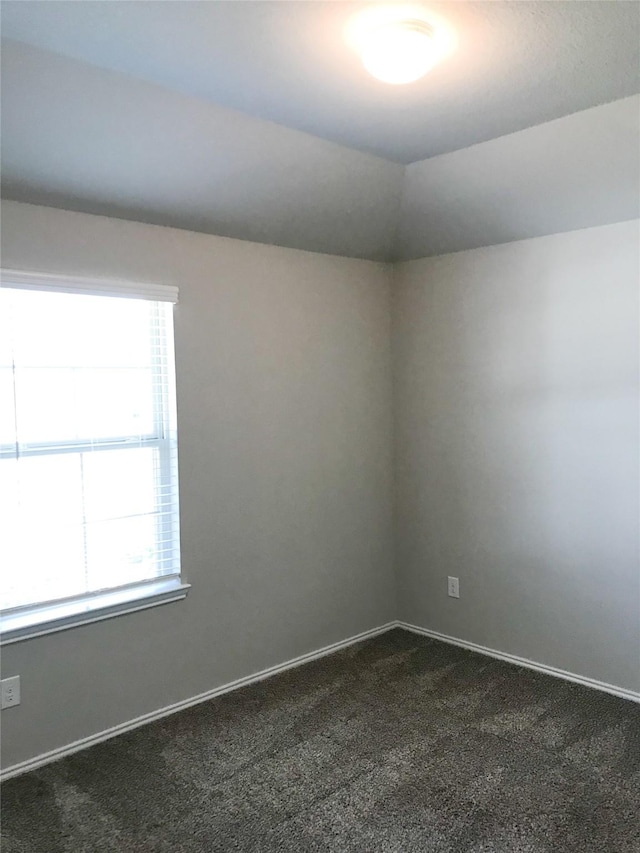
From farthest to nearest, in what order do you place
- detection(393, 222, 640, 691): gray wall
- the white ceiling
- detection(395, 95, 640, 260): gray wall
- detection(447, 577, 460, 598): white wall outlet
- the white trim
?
detection(447, 577, 460, 598): white wall outlet
detection(393, 222, 640, 691): gray wall
detection(395, 95, 640, 260): gray wall
the white trim
the white ceiling

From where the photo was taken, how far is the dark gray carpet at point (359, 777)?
221 centimetres

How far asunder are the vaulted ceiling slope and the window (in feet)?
1.35

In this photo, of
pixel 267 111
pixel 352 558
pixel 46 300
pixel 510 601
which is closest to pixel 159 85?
pixel 267 111

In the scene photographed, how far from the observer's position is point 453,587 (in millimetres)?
3828

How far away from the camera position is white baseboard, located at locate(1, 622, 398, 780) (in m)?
2.61

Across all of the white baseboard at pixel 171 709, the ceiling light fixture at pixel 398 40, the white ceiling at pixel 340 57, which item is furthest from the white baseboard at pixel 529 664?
the ceiling light fixture at pixel 398 40

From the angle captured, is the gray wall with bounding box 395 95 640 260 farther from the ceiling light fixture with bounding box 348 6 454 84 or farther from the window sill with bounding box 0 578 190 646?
the window sill with bounding box 0 578 190 646

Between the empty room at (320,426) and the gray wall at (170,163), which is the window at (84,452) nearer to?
the empty room at (320,426)

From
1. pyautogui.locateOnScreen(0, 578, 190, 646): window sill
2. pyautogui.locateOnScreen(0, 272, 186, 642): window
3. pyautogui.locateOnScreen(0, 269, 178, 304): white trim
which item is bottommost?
pyautogui.locateOnScreen(0, 578, 190, 646): window sill

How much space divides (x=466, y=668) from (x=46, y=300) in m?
2.68

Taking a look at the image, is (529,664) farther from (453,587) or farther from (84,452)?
(84,452)

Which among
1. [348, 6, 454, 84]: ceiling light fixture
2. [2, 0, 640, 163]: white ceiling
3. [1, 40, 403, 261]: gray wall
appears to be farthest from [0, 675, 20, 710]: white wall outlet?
[348, 6, 454, 84]: ceiling light fixture

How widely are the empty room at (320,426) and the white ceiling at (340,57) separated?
1 cm

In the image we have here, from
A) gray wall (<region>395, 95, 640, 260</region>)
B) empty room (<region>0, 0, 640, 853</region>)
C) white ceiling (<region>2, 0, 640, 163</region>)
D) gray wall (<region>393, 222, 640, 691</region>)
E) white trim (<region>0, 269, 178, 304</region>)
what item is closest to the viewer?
white ceiling (<region>2, 0, 640, 163</region>)
